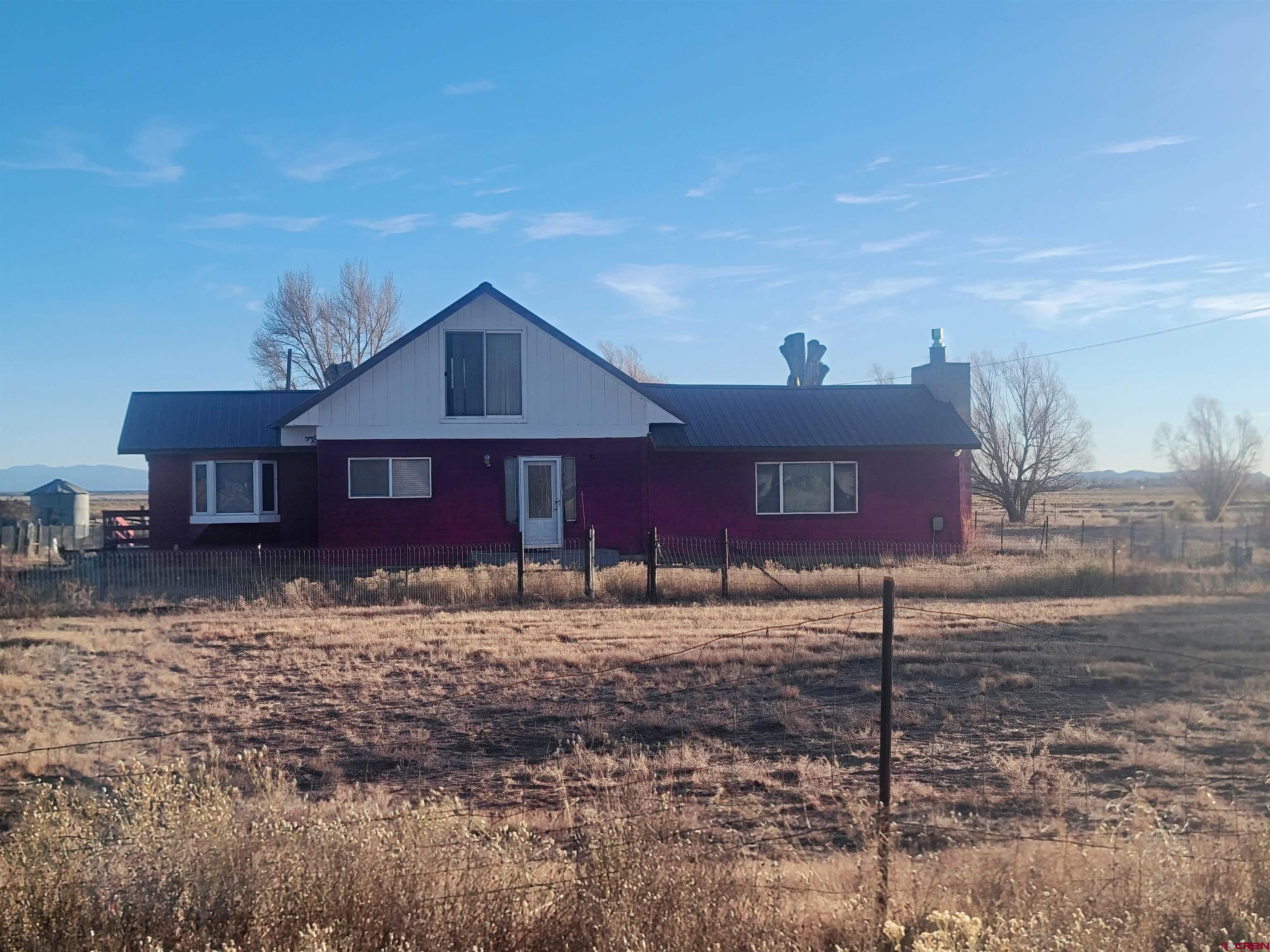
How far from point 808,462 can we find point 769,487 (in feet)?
3.58

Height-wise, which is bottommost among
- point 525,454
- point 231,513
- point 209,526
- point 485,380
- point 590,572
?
point 590,572

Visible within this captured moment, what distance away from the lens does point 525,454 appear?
22.6 meters

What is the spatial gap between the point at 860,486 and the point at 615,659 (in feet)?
47.3

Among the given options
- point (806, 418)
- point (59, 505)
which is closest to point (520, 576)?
point (806, 418)

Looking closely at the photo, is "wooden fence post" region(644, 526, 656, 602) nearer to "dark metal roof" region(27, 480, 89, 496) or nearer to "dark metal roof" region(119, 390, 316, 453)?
"dark metal roof" region(119, 390, 316, 453)

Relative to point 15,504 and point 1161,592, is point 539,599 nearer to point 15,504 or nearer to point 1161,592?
point 1161,592

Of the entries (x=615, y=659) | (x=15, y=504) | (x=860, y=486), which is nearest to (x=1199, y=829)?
(x=615, y=659)

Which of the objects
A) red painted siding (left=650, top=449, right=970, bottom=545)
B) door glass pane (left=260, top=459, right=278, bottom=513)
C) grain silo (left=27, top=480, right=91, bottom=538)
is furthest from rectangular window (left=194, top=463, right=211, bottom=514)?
grain silo (left=27, top=480, right=91, bottom=538)

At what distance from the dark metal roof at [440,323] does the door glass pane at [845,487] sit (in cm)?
473

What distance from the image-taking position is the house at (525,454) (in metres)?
22.0

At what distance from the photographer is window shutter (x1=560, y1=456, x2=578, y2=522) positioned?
2275cm

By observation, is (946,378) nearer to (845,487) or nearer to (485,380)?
(845,487)

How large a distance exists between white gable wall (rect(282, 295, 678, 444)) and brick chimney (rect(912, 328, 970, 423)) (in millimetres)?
10619

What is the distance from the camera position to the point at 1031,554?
24.1m
